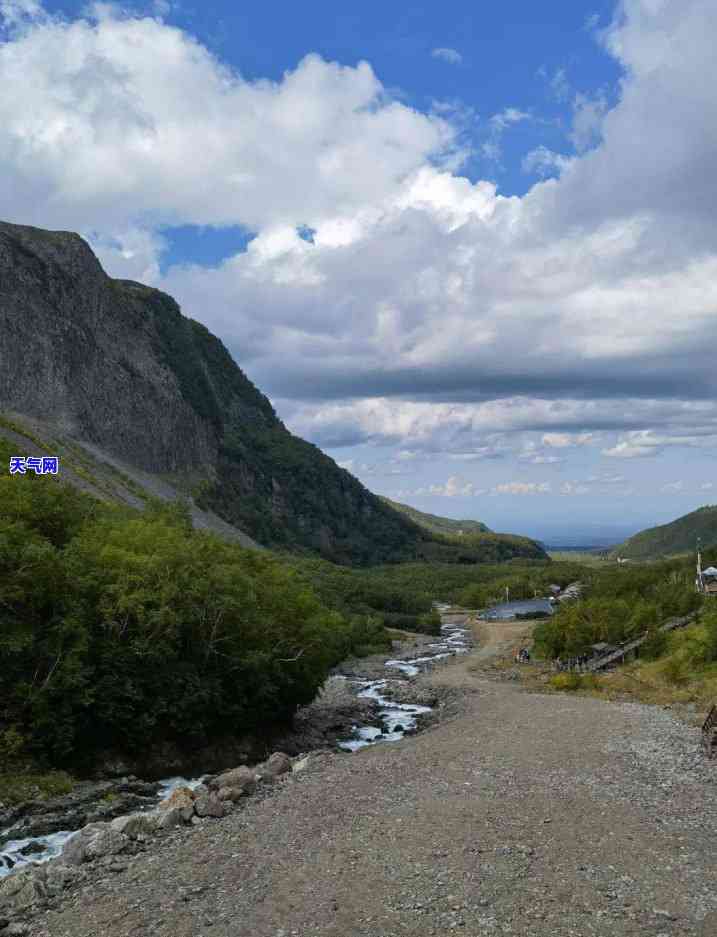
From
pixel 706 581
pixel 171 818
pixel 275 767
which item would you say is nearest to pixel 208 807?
pixel 171 818

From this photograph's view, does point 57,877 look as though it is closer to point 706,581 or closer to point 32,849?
point 32,849

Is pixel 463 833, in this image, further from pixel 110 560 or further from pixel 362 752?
pixel 110 560

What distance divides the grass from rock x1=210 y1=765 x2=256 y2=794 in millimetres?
5880

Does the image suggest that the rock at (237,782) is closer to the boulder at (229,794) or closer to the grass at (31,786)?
the boulder at (229,794)

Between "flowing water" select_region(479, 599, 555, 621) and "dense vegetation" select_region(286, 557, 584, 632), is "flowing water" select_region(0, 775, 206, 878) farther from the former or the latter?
"flowing water" select_region(479, 599, 555, 621)

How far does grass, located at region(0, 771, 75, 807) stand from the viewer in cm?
2733

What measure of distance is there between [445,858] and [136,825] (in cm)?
1008

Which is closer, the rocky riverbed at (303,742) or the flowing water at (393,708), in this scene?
the rocky riverbed at (303,742)

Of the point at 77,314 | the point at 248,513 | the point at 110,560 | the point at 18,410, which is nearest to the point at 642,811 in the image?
the point at 110,560

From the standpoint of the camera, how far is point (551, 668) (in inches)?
2832

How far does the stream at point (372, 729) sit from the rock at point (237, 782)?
2.28 m

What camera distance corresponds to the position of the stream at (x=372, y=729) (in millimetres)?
22812

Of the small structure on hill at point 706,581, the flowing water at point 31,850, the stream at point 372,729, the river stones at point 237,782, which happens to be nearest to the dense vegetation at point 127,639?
the stream at point 372,729

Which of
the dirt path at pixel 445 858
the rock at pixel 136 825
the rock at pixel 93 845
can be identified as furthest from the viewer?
the rock at pixel 136 825
